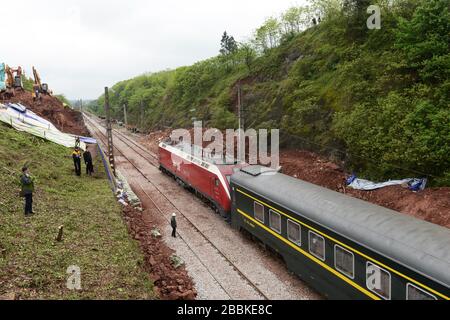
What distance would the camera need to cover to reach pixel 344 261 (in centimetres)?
979

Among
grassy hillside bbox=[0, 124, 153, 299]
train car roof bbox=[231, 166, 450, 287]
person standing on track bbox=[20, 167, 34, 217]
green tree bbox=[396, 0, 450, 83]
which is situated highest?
green tree bbox=[396, 0, 450, 83]

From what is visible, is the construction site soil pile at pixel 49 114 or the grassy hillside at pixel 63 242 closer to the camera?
the grassy hillside at pixel 63 242

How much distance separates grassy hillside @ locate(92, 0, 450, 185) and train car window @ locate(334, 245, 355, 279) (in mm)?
8874

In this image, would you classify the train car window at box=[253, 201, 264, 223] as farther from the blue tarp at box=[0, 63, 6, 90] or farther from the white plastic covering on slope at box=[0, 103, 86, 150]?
the blue tarp at box=[0, 63, 6, 90]

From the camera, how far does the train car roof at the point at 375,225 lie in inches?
302

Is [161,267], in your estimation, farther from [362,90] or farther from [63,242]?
[362,90]

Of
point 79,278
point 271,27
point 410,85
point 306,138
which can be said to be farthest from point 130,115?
point 79,278

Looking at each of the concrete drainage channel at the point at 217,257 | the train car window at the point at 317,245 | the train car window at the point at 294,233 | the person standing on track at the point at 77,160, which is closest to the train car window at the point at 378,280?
the train car window at the point at 317,245

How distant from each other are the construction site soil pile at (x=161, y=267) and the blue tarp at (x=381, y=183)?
35.0 feet

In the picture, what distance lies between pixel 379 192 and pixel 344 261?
9735 millimetres

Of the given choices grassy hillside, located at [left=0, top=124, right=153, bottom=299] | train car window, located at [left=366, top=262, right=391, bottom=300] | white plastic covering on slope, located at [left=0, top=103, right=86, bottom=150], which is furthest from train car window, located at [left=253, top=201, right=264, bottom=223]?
white plastic covering on slope, located at [left=0, top=103, right=86, bottom=150]

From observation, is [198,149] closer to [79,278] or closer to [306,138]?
[306,138]

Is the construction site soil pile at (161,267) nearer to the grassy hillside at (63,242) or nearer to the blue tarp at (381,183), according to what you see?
the grassy hillside at (63,242)

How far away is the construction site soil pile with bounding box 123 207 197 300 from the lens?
38.6 feet
